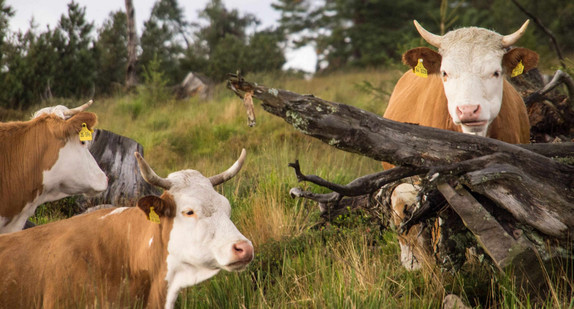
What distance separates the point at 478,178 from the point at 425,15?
21.6m

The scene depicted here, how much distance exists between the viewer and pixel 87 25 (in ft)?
57.5

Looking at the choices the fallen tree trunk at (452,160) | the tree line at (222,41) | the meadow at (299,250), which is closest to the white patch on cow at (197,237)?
the meadow at (299,250)

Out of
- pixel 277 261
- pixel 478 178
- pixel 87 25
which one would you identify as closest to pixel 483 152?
pixel 478 178

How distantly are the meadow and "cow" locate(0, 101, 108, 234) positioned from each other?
1068 mm

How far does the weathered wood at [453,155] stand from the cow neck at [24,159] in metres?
2.99

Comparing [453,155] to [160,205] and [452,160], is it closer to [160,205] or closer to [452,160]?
[452,160]

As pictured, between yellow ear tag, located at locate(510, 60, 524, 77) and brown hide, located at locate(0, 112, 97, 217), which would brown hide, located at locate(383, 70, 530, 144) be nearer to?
yellow ear tag, located at locate(510, 60, 524, 77)

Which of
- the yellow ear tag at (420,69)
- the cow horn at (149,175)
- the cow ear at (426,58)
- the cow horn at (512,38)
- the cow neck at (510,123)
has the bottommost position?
the cow horn at (149,175)

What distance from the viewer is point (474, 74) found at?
13.8 feet

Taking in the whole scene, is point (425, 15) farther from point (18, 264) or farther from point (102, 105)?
point (18, 264)

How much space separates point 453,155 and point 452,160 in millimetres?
32

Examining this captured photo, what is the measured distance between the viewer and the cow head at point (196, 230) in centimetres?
325

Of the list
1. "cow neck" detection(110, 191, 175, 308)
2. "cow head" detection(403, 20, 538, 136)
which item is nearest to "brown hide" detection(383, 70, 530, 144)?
"cow head" detection(403, 20, 538, 136)

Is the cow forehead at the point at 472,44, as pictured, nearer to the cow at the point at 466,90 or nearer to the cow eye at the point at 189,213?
the cow at the point at 466,90
